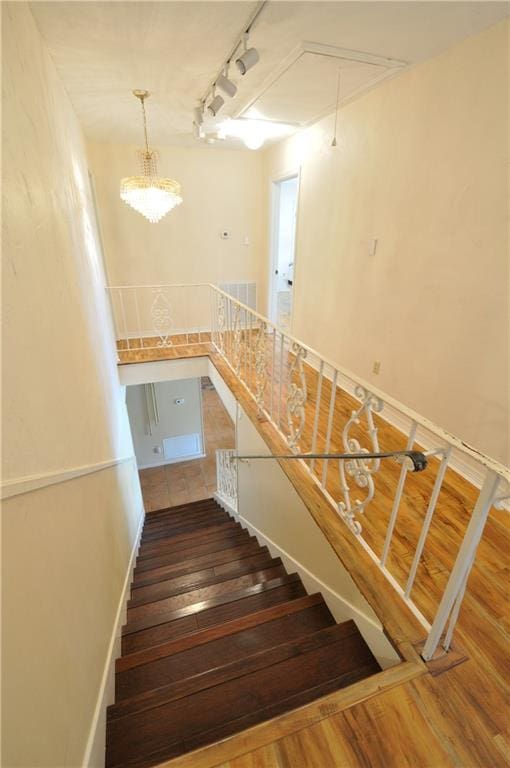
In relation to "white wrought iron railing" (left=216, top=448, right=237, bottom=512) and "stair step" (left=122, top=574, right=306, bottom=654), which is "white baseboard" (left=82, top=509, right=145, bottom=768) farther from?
"white wrought iron railing" (left=216, top=448, right=237, bottom=512)

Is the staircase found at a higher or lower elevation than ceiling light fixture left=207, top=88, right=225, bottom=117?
lower

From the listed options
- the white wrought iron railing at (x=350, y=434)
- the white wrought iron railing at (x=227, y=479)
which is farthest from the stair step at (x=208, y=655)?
the white wrought iron railing at (x=227, y=479)

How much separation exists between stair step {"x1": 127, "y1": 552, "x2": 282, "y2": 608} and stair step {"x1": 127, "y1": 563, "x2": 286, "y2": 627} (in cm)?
6

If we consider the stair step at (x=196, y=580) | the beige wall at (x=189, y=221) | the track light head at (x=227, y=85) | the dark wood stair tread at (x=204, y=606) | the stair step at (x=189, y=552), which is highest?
the track light head at (x=227, y=85)

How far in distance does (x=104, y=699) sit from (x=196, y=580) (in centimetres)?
115

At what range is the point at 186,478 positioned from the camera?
677cm

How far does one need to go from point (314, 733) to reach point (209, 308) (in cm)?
494

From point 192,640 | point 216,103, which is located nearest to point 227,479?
point 192,640

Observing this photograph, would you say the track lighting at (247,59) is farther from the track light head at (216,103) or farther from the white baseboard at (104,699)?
the white baseboard at (104,699)

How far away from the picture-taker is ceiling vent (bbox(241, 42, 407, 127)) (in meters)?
2.23

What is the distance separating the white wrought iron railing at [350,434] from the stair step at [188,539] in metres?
1.58

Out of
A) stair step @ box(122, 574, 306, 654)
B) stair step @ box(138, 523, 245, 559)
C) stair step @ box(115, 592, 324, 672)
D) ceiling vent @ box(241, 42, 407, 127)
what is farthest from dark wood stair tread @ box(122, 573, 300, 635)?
ceiling vent @ box(241, 42, 407, 127)

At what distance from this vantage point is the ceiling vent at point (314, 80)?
2229mm

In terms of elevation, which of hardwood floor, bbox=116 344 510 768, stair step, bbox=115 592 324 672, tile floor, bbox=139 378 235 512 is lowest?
tile floor, bbox=139 378 235 512
